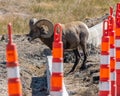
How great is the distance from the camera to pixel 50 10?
3659cm

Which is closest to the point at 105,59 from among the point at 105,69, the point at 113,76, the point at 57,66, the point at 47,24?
the point at 105,69

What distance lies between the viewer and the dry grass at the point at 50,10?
31.9 m

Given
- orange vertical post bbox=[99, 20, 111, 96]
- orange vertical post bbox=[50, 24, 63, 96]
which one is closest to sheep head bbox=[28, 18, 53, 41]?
orange vertical post bbox=[99, 20, 111, 96]

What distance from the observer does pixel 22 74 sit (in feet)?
53.4

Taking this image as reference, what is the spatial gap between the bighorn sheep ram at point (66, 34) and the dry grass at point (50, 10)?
10.8 metres

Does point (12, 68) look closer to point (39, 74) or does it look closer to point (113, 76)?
point (113, 76)

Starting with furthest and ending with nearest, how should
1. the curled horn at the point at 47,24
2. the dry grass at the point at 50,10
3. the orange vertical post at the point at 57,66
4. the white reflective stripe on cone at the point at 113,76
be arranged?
1. the dry grass at the point at 50,10
2. the curled horn at the point at 47,24
3. the white reflective stripe on cone at the point at 113,76
4. the orange vertical post at the point at 57,66

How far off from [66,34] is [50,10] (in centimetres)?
1843

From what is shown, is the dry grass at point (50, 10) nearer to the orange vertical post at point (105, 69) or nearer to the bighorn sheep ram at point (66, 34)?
the bighorn sheep ram at point (66, 34)

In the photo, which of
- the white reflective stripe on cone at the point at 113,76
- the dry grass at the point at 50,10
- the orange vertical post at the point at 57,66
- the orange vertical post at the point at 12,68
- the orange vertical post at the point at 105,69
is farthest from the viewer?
the dry grass at the point at 50,10

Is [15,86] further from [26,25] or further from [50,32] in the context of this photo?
[26,25]

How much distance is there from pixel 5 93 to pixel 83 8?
2310 centimetres

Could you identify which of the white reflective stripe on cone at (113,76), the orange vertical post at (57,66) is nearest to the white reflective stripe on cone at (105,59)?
the orange vertical post at (57,66)

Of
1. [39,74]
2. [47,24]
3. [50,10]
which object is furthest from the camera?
[50,10]
